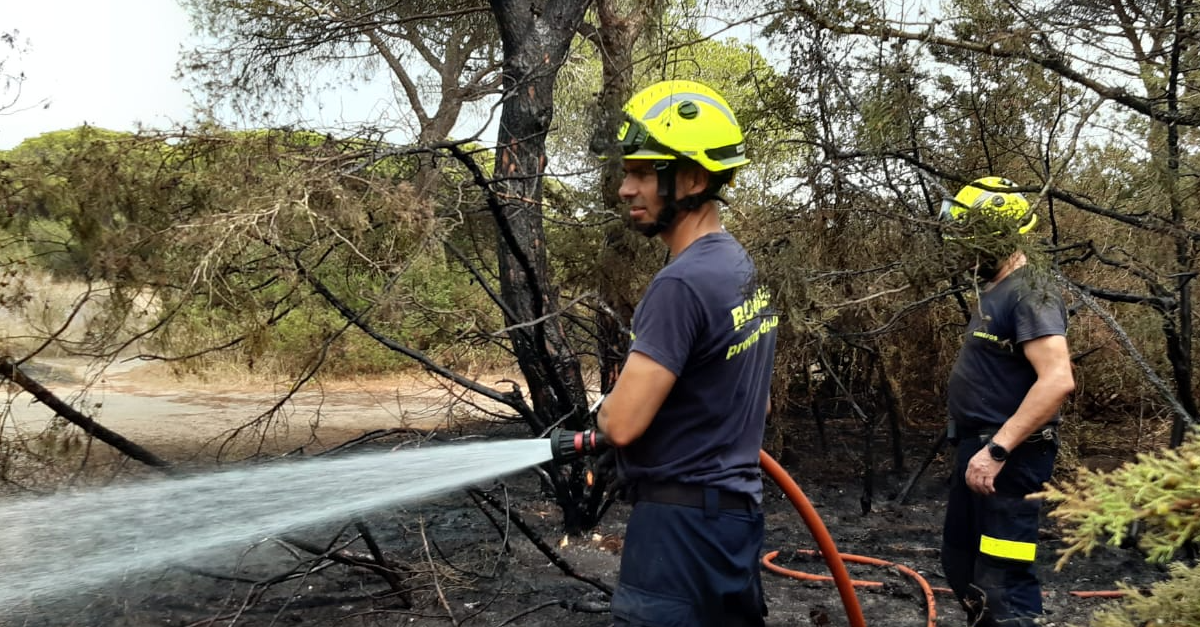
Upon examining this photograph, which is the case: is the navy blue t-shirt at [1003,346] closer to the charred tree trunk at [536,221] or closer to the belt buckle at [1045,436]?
the belt buckle at [1045,436]

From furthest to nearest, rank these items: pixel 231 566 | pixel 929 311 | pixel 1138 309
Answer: pixel 929 311, pixel 1138 309, pixel 231 566

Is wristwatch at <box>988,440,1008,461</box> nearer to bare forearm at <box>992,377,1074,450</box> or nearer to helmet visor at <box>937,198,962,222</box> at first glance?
bare forearm at <box>992,377,1074,450</box>

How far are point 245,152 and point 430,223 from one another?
1.23m

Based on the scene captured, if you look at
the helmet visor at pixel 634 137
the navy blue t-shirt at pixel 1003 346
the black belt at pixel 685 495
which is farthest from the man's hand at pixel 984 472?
the helmet visor at pixel 634 137

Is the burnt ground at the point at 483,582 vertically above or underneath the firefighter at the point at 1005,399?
underneath

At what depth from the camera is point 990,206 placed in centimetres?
314

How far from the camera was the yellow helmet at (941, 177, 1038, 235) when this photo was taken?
312 centimetres

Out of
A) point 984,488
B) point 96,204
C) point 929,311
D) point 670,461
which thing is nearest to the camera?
point 670,461

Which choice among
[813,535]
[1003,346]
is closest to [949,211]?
[1003,346]

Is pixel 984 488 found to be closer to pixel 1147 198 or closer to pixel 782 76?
pixel 1147 198

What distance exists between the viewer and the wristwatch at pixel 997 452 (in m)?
3.08

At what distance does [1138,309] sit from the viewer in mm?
6406

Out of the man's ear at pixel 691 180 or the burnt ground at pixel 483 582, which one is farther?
the burnt ground at pixel 483 582

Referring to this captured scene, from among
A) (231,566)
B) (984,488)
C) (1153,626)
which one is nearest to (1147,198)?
(984,488)
